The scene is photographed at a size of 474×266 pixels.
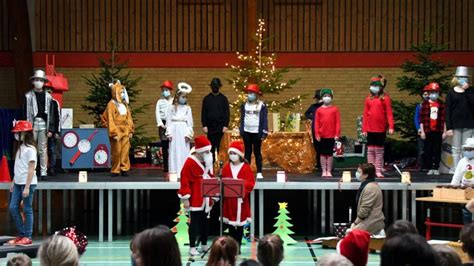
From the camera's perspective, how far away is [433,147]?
19.1 metres

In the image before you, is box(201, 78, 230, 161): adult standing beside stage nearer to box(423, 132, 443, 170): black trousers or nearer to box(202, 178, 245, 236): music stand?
box(423, 132, 443, 170): black trousers

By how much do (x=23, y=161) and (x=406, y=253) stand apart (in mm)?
9963

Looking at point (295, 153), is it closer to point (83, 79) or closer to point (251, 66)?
point (251, 66)

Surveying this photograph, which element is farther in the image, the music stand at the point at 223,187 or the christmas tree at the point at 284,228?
the christmas tree at the point at 284,228

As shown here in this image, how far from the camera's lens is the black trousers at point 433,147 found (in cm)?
1895

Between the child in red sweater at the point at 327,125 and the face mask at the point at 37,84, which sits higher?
the face mask at the point at 37,84

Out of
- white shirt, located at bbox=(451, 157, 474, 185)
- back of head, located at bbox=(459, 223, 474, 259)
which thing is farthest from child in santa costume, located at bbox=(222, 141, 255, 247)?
back of head, located at bbox=(459, 223, 474, 259)

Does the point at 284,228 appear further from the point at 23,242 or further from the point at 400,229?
the point at 400,229

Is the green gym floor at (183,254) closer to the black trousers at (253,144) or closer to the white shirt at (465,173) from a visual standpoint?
the white shirt at (465,173)

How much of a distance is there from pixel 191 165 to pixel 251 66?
8740 millimetres

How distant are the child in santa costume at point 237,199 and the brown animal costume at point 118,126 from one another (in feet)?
14.0

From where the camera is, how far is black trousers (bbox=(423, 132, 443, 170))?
19.0 m

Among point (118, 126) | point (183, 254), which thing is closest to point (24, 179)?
point (183, 254)

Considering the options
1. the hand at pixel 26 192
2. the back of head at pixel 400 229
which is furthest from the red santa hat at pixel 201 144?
the back of head at pixel 400 229
